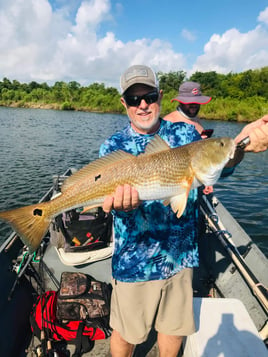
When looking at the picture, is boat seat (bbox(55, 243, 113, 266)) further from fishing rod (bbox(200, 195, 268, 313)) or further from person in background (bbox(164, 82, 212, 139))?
person in background (bbox(164, 82, 212, 139))

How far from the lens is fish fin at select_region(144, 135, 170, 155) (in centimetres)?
242

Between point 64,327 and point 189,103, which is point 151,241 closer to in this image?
point 64,327

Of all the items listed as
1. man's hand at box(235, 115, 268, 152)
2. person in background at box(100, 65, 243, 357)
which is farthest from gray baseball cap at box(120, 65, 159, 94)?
man's hand at box(235, 115, 268, 152)

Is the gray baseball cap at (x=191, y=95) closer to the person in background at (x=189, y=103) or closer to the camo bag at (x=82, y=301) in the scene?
the person in background at (x=189, y=103)

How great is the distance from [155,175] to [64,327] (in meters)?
2.77

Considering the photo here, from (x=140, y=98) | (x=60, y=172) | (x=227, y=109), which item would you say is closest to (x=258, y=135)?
(x=140, y=98)

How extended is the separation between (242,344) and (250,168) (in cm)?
1616

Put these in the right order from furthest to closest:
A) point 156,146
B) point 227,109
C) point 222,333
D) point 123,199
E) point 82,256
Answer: point 227,109 → point 82,256 → point 222,333 → point 156,146 → point 123,199

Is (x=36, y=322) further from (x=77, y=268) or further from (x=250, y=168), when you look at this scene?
(x=250, y=168)

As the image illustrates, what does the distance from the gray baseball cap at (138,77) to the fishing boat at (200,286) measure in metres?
2.27

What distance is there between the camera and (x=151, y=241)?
8.33 ft

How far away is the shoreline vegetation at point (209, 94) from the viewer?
51.9m

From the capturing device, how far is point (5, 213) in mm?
2348

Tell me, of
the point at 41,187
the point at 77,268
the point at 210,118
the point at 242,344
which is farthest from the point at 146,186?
the point at 210,118
